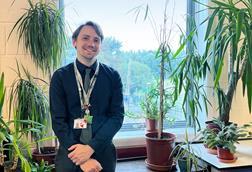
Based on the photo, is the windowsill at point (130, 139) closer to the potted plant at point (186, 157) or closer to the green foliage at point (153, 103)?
the green foliage at point (153, 103)

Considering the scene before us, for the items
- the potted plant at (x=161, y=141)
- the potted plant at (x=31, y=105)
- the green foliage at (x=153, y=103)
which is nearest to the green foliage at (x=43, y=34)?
the potted plant at (x=31, y=105)

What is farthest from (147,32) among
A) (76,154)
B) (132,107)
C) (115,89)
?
(76,154)

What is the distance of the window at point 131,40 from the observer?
2.88 meters

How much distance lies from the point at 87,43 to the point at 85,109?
0.41 metres

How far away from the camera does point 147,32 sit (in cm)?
301

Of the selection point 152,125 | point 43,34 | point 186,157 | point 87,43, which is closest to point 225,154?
point 186,157

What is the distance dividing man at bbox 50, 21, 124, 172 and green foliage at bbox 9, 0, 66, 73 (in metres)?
0.22

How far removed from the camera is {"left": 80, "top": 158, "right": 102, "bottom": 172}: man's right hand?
6.29 feet

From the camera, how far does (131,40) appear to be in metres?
2.98

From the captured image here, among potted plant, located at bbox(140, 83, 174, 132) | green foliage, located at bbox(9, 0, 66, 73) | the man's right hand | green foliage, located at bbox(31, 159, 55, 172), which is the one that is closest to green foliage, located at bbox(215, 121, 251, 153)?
potted plant, located at bbox(140, 83, 174, 132)

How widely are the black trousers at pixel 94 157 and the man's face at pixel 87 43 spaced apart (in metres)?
0.60

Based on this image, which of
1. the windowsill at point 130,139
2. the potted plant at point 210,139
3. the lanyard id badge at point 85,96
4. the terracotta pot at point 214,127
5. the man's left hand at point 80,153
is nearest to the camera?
the man's left hand at point 80,153

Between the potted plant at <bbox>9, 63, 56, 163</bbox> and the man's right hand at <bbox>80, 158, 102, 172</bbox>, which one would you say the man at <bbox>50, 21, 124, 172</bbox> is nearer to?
the man's right hand at <bbox>80, 158, 102, 172</bbox>

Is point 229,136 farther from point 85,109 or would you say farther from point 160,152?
point 85,109
